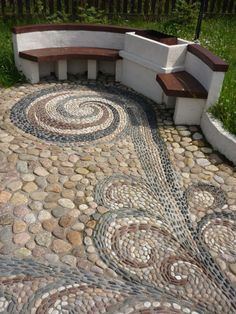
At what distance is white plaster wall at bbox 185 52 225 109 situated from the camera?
15.1 ft

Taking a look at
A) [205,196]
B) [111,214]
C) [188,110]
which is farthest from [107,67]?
[111,214]

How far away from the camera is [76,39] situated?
6508 millimetres

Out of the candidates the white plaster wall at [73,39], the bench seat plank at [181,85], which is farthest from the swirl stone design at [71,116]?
the white plaster wall at [73,39]

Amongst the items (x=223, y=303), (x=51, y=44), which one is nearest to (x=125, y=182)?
(x=223, y=303)

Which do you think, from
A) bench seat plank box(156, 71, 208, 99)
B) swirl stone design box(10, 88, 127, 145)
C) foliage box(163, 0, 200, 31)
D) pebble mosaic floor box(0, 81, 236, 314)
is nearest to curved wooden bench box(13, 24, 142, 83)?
swirl stone design box(10, 88, 127, 145)

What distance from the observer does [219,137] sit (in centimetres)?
438

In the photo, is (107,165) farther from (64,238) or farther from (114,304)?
(114,304)

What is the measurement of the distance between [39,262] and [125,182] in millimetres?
1369

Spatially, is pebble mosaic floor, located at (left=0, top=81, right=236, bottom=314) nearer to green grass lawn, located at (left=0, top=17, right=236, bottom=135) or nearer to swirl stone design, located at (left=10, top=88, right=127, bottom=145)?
swirl stone design, located at (left=10, top=88, right=127, bottom=145)

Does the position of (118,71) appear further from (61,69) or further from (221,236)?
(221,236)

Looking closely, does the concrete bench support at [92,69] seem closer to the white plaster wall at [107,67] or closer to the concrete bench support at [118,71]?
the white plaster wall at [107,67]

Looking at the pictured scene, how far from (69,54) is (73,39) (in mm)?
556

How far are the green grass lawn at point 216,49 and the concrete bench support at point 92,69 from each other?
1.28m

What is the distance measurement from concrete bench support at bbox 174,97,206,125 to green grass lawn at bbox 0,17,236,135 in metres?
0.24
